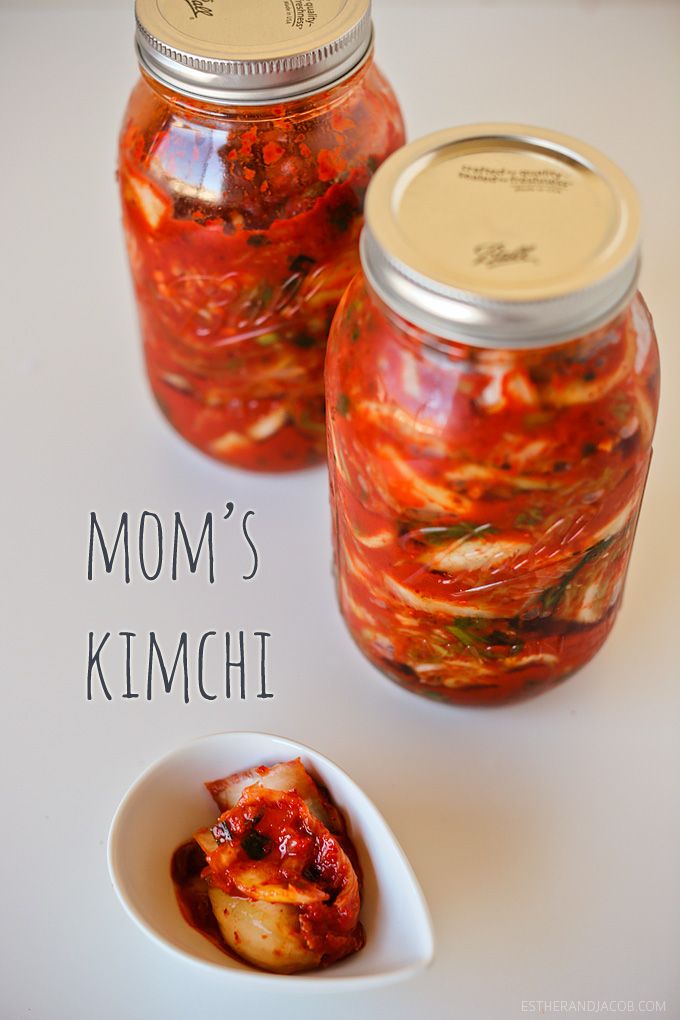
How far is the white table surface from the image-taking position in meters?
0.83

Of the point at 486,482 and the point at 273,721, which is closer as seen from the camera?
the point at 486,482

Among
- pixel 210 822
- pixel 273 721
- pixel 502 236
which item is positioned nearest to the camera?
pixel 502 236

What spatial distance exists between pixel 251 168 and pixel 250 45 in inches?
3.5

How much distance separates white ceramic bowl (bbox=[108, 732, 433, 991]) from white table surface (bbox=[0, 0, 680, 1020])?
3.0 inches

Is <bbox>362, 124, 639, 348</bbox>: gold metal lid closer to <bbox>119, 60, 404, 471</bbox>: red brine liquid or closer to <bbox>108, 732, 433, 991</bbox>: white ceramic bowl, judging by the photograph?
<bbox>119, 60, 404, 471</bbox>: red brine liquid

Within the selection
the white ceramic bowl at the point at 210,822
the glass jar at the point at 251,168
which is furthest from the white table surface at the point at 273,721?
the glass jar at the point at 251,168

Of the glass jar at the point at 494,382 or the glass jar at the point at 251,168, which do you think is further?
the glass jar at the point at 251,168

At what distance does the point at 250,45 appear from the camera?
86 cm

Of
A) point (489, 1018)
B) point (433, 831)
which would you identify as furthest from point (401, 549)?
point (489, 1018)

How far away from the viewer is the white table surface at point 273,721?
0.83 m

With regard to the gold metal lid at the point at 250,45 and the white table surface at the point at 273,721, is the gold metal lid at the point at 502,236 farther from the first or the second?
the white table surface at the point at 273,721

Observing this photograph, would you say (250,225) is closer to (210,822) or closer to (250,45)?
(250,45)

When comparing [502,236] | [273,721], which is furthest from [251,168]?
[273,721]

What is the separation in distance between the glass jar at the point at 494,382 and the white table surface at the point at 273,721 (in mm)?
144
